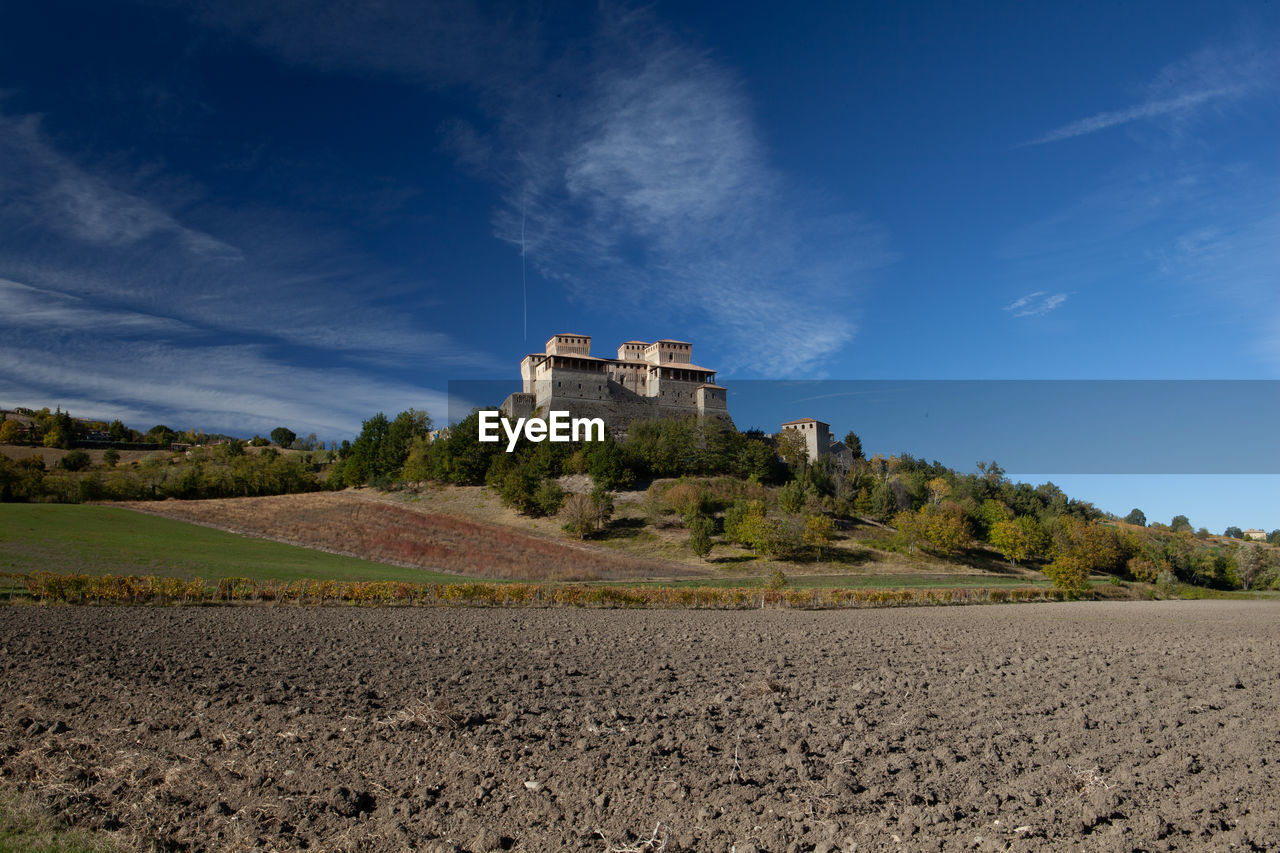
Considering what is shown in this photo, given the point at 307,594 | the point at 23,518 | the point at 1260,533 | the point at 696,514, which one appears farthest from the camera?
the point at 1260,533

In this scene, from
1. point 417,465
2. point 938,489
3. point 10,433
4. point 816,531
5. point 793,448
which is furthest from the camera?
point 10,433

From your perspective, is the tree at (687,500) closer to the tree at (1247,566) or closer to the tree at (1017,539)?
the tree at (1017,539)

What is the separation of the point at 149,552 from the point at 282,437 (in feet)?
426

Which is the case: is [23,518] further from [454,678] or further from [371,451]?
[454,678]

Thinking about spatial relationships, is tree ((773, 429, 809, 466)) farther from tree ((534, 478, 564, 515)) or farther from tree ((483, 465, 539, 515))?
tree ((483, 465, 539, 515))

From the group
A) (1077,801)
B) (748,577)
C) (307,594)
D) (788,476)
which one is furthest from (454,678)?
(788,476)

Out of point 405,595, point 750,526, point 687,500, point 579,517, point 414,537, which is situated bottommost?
point 405,595

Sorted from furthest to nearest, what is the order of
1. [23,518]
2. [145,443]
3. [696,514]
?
[145,443] → [696,514] → [23,518]

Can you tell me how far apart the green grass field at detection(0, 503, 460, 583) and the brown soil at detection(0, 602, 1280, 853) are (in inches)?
Result: 688

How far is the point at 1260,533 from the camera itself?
19625 centimetres

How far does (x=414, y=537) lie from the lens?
182 feet

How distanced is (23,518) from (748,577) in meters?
51.9

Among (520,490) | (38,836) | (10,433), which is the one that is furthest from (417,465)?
(38,836)

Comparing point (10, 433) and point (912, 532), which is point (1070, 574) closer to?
point (912, 532)
